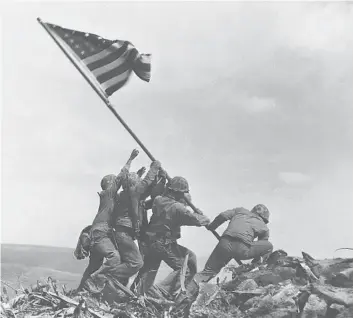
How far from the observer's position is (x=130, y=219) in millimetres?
9305

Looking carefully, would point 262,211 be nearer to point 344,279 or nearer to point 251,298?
point 251,298

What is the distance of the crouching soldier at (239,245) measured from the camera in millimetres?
8867

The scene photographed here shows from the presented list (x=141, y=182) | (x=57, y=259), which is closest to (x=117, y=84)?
(x=141, y=182)

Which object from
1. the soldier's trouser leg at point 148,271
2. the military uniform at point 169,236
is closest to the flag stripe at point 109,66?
the military uniform at point 169,236

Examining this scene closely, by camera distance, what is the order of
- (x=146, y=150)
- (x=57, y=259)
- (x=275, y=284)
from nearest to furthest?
(x=275, y=284), (x=146, y=150), (x=57, y=259)

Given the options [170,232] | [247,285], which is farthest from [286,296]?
[170,232]

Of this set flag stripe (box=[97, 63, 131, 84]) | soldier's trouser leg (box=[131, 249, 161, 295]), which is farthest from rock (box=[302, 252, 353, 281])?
flag stripe (box=[97, 63, 131, 84])

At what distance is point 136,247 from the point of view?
29.9ft

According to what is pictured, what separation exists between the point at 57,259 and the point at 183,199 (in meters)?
10.2

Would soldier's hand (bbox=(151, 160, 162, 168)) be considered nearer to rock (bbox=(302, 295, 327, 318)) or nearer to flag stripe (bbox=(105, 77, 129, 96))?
flag stripe (bbox=(105, 77, 129, 96))

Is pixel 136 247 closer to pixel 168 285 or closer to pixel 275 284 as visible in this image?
pixel 168 285

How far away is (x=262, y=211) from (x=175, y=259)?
5.67ft

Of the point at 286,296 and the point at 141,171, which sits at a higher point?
the point at 141,171

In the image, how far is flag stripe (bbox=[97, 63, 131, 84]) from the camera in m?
9.45
